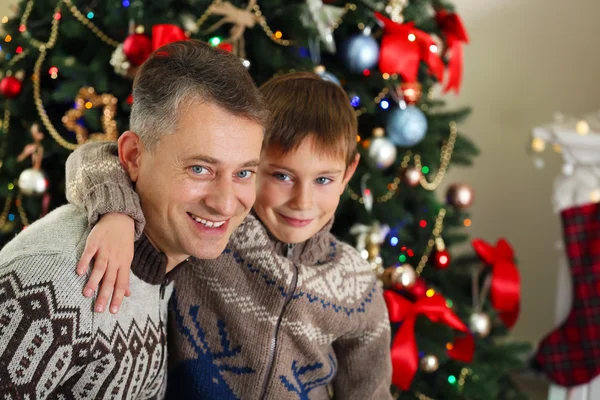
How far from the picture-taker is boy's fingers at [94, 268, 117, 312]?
3.79 ft

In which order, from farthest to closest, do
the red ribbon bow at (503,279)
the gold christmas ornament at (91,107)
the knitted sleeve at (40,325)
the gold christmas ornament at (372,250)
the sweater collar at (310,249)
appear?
the red ribbon bow at (503,279)
the gold christmas ornament at (372,250)
the gold christmas ornament at (91,107)
the sweater collar at (310,249)
the knitted sleeve at (40,325)

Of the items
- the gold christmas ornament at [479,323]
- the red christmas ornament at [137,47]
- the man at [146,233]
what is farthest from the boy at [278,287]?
the gold christmas ornament at [479,323]

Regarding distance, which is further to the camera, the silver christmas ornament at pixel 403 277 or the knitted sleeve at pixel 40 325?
the silver christmas ornament at pixel 403 277

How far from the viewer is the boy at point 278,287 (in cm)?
152

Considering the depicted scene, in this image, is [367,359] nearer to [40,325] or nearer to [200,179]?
[200,179]

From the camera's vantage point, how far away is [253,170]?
1.33 m

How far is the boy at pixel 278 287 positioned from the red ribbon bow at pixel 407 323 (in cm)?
56

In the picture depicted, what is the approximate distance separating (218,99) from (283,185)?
1.25 feet

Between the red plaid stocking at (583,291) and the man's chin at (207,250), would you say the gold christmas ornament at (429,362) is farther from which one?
the man's chin at (207,250)

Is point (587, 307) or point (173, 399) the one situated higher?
point (173, 399)

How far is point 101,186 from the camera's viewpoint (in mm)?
1281

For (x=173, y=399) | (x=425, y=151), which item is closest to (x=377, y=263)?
(x=425, y=151)

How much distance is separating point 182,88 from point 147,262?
14.1 inches

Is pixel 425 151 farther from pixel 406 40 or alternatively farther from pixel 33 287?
pixel 33 287
